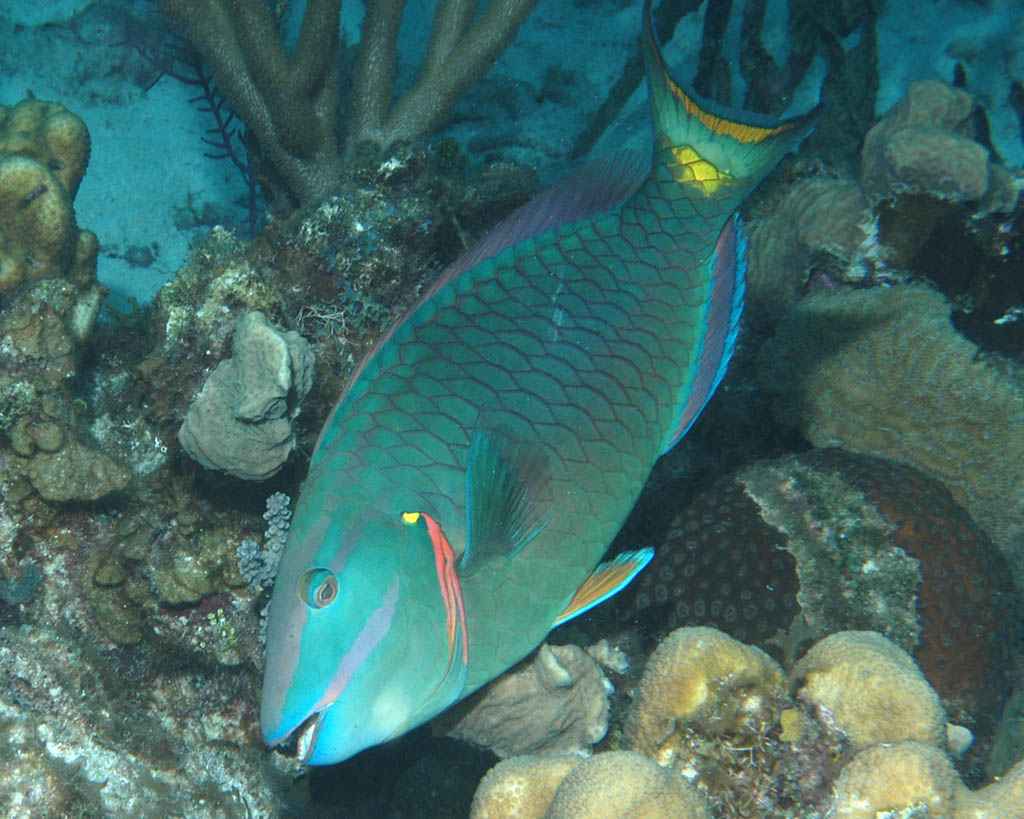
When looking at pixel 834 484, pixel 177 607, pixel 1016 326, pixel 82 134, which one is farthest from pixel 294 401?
pixel 1016 326

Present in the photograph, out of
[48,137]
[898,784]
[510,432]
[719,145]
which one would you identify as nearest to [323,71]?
[48,137]

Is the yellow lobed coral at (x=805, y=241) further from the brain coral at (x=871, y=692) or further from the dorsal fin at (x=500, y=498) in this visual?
the dorsal fin at (x=500, y=498)

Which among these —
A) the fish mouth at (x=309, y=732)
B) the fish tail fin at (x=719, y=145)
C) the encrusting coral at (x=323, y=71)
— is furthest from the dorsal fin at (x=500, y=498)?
the encrusting coral at (x=323, y=71)

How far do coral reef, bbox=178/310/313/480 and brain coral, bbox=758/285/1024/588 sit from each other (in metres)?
2.78

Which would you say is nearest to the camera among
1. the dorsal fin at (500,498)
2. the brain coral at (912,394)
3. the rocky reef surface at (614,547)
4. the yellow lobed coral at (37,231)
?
the dorsal fin at (500,498)

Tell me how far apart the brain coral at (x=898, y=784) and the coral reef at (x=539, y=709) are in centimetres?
96

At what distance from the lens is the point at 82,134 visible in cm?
444

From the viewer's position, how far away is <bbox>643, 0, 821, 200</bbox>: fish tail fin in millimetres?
2312

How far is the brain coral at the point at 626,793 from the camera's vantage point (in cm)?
179

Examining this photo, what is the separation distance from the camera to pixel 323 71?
16.5ft

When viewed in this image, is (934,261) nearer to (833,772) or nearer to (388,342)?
(833,772)

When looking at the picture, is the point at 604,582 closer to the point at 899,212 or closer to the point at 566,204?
the point at 566,204

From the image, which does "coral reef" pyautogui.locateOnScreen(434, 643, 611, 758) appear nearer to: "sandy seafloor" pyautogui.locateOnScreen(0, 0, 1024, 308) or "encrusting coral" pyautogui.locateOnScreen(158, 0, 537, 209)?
"encrusting coral" pyautogui.locateOnScreen(158, 0, 537, 209)

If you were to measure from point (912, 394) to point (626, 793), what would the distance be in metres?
2.80
